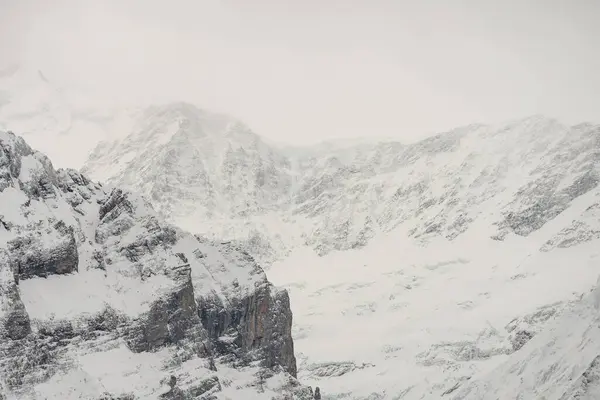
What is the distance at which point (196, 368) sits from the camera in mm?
138375

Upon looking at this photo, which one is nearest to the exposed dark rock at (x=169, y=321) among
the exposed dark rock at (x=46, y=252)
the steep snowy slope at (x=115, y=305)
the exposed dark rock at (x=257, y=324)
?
the steep snowy slope at (x=115, y=305)

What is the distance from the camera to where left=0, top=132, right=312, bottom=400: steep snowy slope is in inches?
4692

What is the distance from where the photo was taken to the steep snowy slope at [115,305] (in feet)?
391

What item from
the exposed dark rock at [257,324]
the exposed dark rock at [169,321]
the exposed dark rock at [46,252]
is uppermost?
the exposed dark rock at [46,252]

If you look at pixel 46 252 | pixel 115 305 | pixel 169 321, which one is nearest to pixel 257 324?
pixel 169 321

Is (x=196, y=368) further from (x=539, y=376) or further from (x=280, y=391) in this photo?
(x=539, y=376)

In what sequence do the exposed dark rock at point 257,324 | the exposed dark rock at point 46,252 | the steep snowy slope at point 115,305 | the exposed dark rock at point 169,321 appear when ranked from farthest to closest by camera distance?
1. the exposed dark rock at point 257,324
2. the exposed dark rock at point 169,321
3. the exposed dark rock at point 46,252
4. the steep snowy slope at point 115,305

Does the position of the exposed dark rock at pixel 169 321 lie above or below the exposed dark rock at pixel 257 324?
above

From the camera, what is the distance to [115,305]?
13525 cm

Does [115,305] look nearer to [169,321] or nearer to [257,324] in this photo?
[169,321]

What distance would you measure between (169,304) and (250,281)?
33058 millimetres

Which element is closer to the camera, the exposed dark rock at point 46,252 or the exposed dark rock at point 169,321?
the exposed dark rock at point 46,252

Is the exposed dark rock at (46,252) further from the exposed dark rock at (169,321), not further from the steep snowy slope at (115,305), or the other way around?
the exposed dark rock at (169,321)

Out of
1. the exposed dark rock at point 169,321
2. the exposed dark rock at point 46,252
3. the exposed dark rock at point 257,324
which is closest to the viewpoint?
the exposed dark rock at point 46,252
